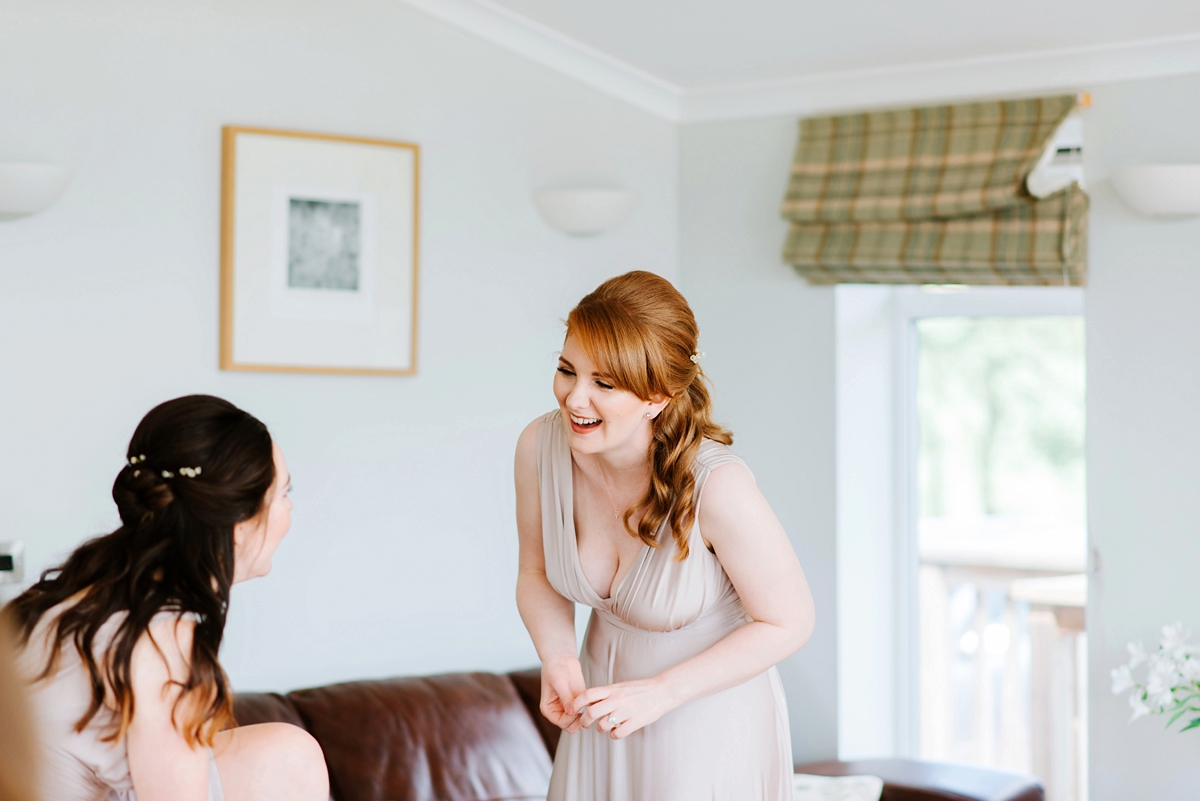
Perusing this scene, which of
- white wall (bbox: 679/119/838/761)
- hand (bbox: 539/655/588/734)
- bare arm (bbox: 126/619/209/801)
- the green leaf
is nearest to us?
bare arm (bbox: 126/619/209/801)

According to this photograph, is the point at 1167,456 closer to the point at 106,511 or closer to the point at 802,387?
the point at 802,387

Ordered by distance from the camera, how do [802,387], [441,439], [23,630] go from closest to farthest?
[23,630]
[441,439]
[802,387]

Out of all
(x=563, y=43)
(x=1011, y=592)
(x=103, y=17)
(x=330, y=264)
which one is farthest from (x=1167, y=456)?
(x=103, y=17)

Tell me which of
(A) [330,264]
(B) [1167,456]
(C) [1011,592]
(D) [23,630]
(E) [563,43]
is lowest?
(C) [1011,592]

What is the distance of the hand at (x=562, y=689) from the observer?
5.48 ft

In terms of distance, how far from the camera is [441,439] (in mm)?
3113

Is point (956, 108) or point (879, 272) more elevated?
point (956, 108)

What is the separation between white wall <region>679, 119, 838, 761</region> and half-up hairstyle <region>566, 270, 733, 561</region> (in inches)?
65.9

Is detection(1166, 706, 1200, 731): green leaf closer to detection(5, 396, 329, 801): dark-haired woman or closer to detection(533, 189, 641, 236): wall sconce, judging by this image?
detection(533, 189, 641, 236): wall sconce

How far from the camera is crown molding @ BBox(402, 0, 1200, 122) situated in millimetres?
2959

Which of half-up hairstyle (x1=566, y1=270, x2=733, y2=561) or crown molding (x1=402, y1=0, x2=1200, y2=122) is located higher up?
crown molding (x1=402, y1=0, x2=1200, y2=122)

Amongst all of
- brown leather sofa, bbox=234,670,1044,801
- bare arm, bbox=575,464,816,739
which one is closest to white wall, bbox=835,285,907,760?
brown leather sofa, bbox=234,670,1044,801

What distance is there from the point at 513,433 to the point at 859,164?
1.27 metres

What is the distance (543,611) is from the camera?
1821mm
